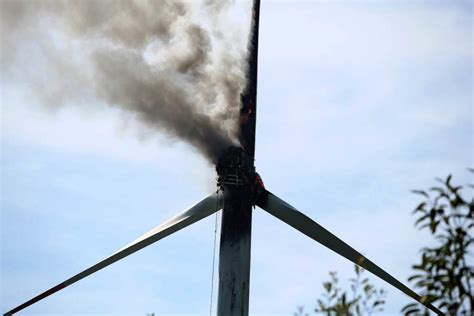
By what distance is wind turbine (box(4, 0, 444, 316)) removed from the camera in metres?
76.2

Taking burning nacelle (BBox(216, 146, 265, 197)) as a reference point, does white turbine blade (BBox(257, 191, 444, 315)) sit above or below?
below

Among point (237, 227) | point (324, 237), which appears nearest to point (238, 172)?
point (237, 227)

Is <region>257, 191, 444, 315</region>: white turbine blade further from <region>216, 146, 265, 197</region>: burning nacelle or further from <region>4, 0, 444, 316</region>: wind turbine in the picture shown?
<region>216, 146, 265, 197</region>: burning nacelle

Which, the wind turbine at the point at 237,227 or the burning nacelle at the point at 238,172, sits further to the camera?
the burning nacelle at the point at 238,172

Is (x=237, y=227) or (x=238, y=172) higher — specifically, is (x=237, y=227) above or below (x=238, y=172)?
below

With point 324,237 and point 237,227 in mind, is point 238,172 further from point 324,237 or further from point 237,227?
point 324,237

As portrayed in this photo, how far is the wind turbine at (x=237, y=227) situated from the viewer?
250ft

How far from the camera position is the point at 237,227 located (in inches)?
3174

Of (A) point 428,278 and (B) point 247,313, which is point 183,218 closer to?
(B) point 247,313

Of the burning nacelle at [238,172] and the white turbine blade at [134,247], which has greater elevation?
the burning nacelle at [238,172]

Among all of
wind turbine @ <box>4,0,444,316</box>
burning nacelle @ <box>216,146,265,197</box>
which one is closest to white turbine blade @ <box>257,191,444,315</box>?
wind turbine @ <box>4,0,444,316</box>

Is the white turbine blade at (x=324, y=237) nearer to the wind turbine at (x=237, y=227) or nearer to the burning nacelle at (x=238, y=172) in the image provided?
the wind turbine at (x=237, y=227)

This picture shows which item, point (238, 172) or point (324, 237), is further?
point (238, 172)

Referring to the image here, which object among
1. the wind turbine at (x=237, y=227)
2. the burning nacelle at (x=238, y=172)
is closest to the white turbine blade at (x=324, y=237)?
the wind turbine at (x=237, y=227)
